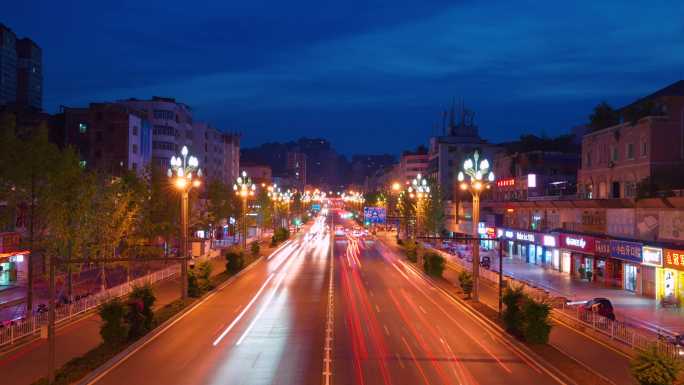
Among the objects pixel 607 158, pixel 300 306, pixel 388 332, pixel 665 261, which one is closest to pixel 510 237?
pixel 607 158

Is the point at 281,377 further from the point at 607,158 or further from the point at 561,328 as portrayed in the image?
the point at 607,158

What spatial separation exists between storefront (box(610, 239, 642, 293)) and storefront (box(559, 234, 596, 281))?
12.4 feet

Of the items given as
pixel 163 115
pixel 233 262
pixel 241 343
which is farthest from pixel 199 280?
pixel 163 115

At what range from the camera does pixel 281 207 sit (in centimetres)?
13012

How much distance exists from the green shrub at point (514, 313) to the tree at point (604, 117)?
32775mm

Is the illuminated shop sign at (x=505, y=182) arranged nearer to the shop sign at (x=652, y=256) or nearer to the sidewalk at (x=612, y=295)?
the sidewalk at (x=612, y=295)

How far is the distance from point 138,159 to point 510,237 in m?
46.5

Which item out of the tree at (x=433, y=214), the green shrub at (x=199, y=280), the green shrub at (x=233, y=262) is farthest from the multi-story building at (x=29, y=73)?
the green shrub at (x=199, y=280)

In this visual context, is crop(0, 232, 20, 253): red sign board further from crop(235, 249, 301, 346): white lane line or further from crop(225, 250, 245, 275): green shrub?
crop(225, 250, 245, 275): green shrub

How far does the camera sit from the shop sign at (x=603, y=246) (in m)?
47.2

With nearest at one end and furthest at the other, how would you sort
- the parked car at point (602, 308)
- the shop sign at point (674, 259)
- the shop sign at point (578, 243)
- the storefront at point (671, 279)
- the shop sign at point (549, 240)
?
the parked car at point (602, 308)
the shop sign at point (674, 259)
the storefront at point (671, 279)
the shop sign at point (578, 243)
the shop sign at point (549, 240)

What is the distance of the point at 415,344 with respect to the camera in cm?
2606

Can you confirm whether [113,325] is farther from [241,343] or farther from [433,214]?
[433,214]

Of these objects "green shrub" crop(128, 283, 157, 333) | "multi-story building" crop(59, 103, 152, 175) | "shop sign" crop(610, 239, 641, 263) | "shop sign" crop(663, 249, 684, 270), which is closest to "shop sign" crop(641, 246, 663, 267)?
"shop sign" crop(663, 249, 684, 270)
